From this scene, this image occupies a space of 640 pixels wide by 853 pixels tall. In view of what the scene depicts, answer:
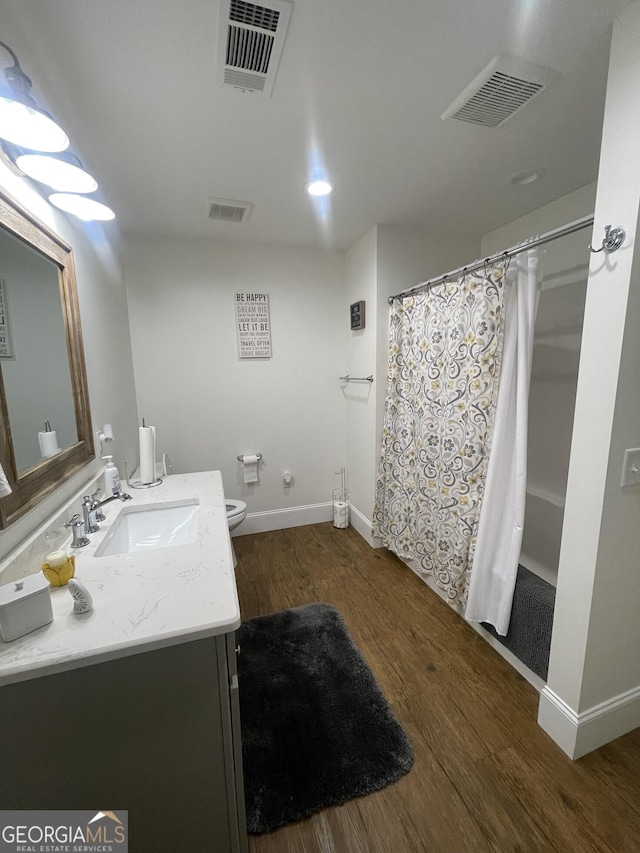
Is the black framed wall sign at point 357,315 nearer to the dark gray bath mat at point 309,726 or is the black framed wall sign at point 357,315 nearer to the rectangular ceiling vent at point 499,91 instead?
the rectangular ceiling vent at point 499,91

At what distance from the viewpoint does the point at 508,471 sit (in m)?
1.59

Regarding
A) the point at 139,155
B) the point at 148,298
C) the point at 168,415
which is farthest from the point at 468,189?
the point at 168,415

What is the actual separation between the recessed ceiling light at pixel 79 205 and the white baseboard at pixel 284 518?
2.29 meters

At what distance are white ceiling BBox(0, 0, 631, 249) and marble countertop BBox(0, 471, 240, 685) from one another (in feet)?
4.78

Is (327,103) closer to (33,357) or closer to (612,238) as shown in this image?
(612,238)

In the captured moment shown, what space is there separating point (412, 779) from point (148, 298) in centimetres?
299

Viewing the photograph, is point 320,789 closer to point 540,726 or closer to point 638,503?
point 540,726

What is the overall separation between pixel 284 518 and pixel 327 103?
2.72m

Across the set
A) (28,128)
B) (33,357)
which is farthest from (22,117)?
(33,357)

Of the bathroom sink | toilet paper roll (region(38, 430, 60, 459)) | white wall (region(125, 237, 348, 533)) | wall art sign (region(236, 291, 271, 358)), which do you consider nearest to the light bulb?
toilet paper roll (region(38, 430, 60, 459))

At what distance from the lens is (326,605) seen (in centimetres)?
205

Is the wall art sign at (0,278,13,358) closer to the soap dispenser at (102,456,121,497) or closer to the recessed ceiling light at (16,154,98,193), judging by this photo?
the recessed ceiling light at (16,154,98,193)

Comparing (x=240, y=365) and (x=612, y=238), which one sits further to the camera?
(x=240, y=365)

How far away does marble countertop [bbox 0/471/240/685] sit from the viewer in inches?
28.7
